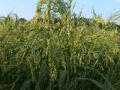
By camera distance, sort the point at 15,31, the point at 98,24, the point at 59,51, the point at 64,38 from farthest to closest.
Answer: the point at 98,24, the point at 15,31, the point at 64,38, the point at 59,51

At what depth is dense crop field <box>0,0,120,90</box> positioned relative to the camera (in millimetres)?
2451

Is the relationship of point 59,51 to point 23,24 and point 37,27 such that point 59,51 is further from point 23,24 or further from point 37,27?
point 23,24

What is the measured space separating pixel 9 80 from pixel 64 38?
1.45ft

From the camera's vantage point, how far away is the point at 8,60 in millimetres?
2592

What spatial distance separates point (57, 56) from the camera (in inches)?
96.4

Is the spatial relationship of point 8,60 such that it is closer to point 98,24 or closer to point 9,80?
point 9,80

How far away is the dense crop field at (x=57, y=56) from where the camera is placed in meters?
2.45

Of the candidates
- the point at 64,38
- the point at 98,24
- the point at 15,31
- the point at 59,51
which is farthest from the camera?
the point at 98,24

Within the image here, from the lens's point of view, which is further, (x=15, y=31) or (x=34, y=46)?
(x=15, y=31)

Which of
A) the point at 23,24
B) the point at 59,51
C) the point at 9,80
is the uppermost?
the point at 23,24

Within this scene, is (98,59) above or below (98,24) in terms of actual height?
below

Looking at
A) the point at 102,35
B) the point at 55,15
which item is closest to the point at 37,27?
the point at 55,15

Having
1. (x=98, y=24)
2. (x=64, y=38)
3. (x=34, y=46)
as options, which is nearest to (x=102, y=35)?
(x=98, y=24)

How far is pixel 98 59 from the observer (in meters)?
2.75
